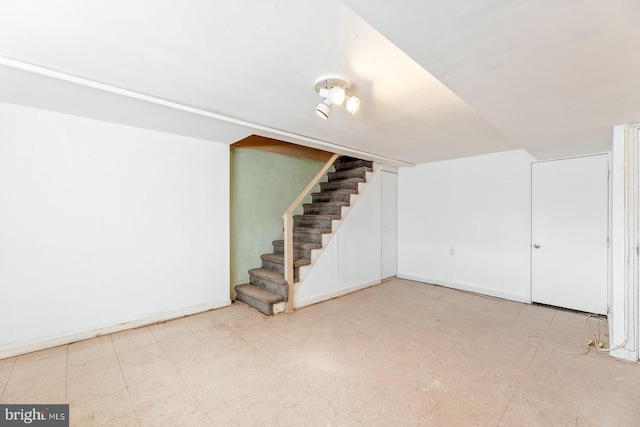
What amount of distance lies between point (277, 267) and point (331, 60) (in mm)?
2946

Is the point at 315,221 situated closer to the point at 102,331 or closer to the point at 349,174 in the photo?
the point at 349,174

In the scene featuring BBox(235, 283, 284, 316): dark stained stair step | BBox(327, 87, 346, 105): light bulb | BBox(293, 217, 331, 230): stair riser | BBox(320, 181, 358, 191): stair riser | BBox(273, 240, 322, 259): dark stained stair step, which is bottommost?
BBox(235, 283, 284, 316): dark stained stair step

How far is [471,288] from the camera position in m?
4.37

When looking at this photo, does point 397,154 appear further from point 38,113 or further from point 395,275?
point 38,113

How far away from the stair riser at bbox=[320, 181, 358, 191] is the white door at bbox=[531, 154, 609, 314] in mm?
2552

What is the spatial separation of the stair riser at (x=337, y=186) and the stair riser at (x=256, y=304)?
2318 mm

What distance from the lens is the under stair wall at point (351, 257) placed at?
380 centimetres

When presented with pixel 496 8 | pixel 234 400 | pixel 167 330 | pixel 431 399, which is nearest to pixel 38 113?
pixel 167 330

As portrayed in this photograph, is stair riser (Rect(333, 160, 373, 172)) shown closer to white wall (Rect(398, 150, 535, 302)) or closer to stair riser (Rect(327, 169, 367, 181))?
stair riser (Rect(327, 169, 367, 181))

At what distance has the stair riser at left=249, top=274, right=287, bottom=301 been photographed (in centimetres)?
350

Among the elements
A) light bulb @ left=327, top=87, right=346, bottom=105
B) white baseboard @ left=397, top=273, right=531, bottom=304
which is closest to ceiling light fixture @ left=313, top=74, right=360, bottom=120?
light bulb @ left=327, top=87, right=346, bottom=105

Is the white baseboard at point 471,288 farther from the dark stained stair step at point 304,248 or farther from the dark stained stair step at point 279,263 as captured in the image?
the dark stained stair step at point 279,263

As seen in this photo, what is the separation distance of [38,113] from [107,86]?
115cm

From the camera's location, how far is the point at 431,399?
1835 millimetres
